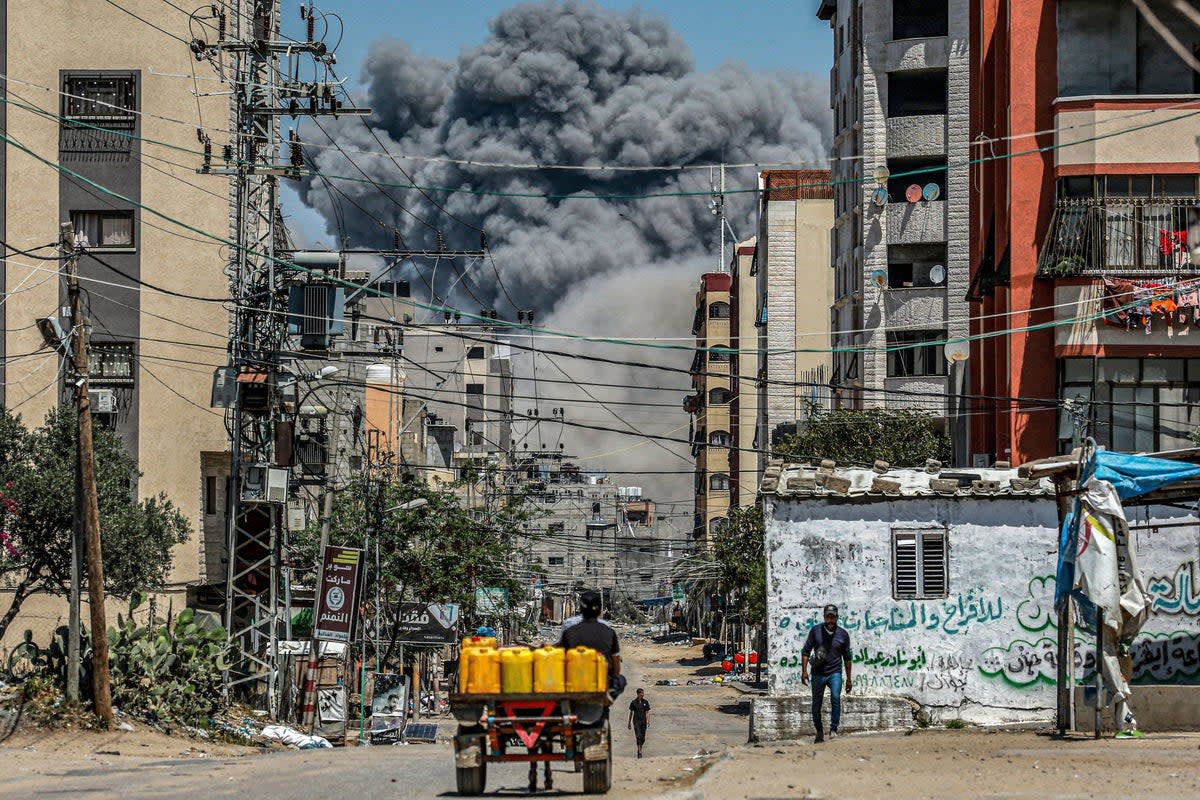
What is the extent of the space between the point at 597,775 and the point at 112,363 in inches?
1533

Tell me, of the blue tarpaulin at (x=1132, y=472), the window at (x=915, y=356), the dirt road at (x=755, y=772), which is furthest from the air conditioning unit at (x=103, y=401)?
the blue tarpaulin at (x=1132, y=472)

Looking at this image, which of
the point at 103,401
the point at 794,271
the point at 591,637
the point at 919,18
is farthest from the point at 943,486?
the point at 794,271

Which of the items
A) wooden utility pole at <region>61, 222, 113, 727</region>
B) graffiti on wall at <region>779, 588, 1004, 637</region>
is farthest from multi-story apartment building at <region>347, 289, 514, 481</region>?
graffiti on wall at <region>779, 588, 1004, 637</region>

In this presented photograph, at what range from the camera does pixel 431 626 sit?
4841 centimetres

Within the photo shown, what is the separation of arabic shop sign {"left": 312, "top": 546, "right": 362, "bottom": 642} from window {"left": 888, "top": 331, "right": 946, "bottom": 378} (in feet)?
93.7

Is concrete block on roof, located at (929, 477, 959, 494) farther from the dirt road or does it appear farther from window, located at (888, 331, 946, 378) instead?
window, located at (888, 331, 946, 378)

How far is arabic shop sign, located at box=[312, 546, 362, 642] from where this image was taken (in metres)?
35.0

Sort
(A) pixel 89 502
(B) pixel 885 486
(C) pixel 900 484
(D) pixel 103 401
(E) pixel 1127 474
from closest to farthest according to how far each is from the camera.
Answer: (E) pixel 1127 474 < (B) pixel 885 486 < (C) pixel 900 484 < (A) pixel 89 502 < (D) pixel 103 401

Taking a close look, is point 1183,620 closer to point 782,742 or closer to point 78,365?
point 782,742

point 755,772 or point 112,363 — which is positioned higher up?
point 112,363

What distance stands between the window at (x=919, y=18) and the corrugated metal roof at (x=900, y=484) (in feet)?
131

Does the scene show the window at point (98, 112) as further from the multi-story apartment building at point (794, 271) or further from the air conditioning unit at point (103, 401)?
the multi-story apartment building at point (794, 271)

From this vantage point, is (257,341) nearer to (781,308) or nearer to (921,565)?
(921,565)

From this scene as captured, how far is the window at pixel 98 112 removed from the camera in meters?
50.8
